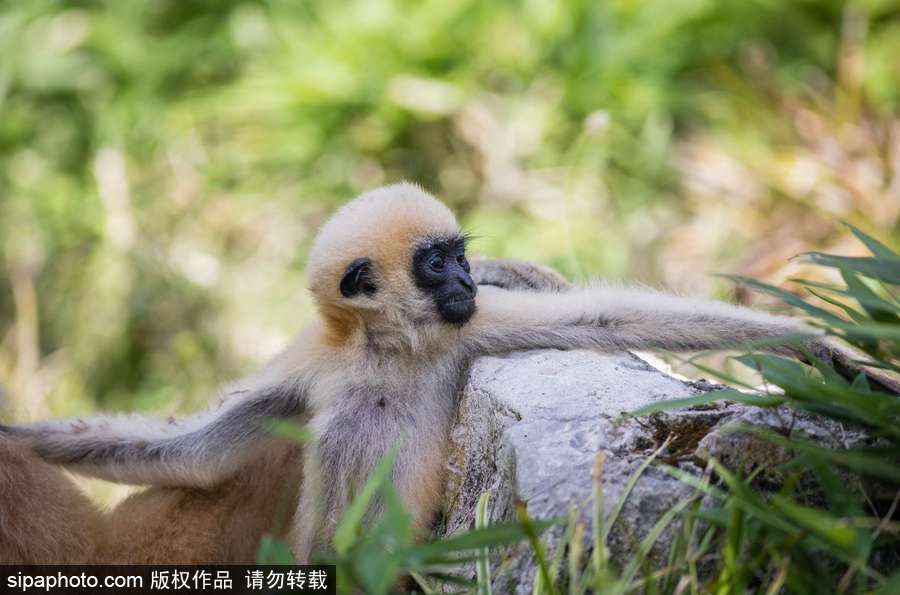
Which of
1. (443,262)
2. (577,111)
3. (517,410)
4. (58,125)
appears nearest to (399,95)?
(577,111)

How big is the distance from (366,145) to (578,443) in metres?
6.27

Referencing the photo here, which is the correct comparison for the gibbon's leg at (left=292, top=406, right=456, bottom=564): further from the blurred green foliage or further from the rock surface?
the blurred green foliage

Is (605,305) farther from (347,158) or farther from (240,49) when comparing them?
(240,49)

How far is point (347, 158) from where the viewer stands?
9188 millimetres

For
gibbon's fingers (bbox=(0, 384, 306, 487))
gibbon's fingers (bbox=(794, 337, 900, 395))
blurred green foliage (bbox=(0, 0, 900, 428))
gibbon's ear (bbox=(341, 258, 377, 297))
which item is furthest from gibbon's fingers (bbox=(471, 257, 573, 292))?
blurred green foliage (bbox=(0, 0, 900, 428))

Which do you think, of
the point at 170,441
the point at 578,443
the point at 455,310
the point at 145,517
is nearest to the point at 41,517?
the point at 145,517

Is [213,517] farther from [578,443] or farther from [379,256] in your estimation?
[578,443]

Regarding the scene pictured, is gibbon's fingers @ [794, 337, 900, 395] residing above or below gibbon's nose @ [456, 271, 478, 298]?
below

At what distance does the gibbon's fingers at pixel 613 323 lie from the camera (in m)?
3.80

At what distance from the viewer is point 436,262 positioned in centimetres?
410

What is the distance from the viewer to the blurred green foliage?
8.30 meters

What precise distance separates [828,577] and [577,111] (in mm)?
6646

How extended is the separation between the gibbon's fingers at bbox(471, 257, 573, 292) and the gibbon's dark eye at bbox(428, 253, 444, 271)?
2.03ft

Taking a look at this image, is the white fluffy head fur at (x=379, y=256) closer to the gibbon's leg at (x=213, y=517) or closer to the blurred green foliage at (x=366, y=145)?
the gibbon's leg at (x=213, y=517)
